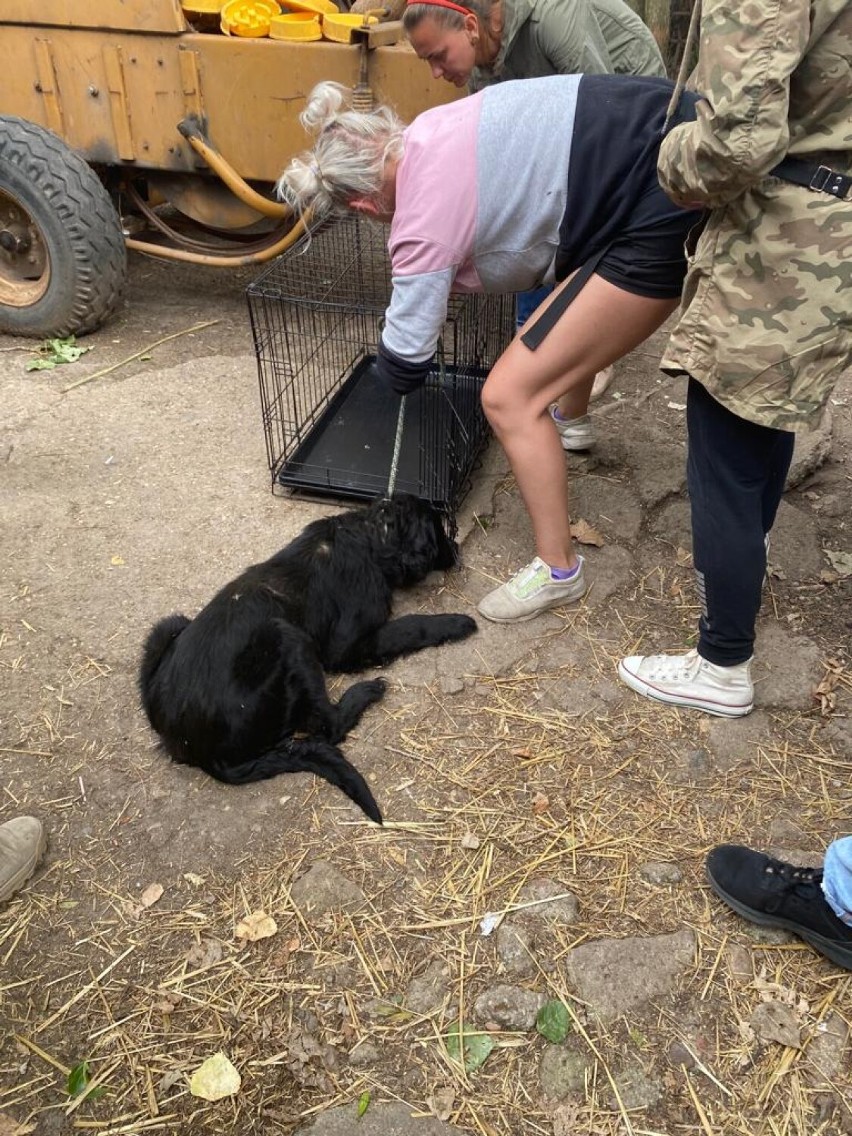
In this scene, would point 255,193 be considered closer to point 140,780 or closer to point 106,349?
point 106,349

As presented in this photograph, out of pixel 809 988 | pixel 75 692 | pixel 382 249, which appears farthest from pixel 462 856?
pixel 382 249

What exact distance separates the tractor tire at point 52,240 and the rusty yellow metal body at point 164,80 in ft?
1.22

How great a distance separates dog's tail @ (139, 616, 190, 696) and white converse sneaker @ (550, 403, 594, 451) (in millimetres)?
1974

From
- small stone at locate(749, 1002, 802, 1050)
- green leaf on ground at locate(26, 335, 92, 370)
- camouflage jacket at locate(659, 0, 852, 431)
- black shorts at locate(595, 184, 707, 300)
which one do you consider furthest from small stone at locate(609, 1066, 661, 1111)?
green leaf on ground at locate(26, 335, 92, 370)

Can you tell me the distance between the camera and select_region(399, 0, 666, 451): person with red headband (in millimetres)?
3379

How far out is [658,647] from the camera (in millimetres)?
3186

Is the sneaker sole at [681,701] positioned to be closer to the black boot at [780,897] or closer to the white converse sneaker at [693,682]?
the white converse sneaker at [693,682]

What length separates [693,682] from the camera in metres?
2.87

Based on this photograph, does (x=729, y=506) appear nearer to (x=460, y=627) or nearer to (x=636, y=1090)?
(x=460, y=627)

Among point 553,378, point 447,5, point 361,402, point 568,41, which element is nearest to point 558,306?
point 553,378

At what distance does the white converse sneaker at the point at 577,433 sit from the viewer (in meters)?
4.14

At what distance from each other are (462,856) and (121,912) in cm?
93

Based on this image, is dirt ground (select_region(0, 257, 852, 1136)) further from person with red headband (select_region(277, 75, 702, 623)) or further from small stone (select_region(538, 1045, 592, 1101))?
person with red headband (select_region(277, 75, 702, 623))

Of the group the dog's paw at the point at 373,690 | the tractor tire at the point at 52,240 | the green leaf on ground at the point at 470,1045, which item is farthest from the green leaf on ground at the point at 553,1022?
the tractor tire at the point at 52,240
